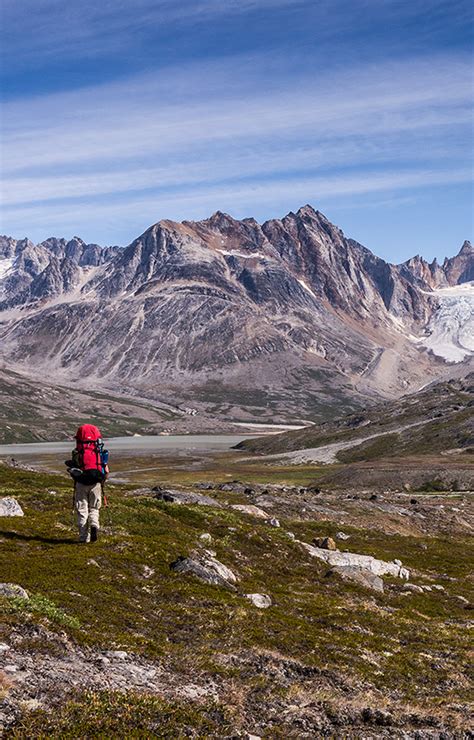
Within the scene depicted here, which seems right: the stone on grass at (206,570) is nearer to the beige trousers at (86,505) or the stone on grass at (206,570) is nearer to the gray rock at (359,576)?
the beige trousers at (86,505)

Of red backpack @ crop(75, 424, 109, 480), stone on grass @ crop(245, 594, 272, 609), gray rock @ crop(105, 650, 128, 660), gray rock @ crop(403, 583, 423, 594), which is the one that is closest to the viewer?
gray rock @ crop(105, 650, 128, 660)

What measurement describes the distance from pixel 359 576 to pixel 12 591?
22905mm

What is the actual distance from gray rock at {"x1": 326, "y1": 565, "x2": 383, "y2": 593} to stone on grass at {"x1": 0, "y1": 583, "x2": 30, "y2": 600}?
20722mm

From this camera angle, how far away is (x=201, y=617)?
2342 centimetres

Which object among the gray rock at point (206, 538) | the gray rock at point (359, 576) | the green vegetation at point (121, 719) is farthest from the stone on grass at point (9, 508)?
the green vegetation at point (121, 719)

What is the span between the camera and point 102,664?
17.4 m

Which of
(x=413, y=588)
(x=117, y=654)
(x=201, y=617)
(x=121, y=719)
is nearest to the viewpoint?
(x=121, y=719)

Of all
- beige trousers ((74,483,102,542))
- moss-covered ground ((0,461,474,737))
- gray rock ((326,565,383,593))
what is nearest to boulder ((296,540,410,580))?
→ moss-covered ground ((0,461,474,737))

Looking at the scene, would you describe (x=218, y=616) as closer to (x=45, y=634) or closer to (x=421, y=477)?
(x=45, y=634)

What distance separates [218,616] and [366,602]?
12.1 metres

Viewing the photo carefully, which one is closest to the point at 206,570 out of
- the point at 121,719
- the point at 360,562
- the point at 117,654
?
the point at 117,654

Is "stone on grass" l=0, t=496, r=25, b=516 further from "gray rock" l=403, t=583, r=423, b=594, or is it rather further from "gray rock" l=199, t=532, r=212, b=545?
"gray rock" l=403, t=583, r=423, b=594

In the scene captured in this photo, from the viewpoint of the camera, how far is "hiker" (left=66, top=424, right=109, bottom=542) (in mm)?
29750

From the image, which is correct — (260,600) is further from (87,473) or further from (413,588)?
(413,588)
